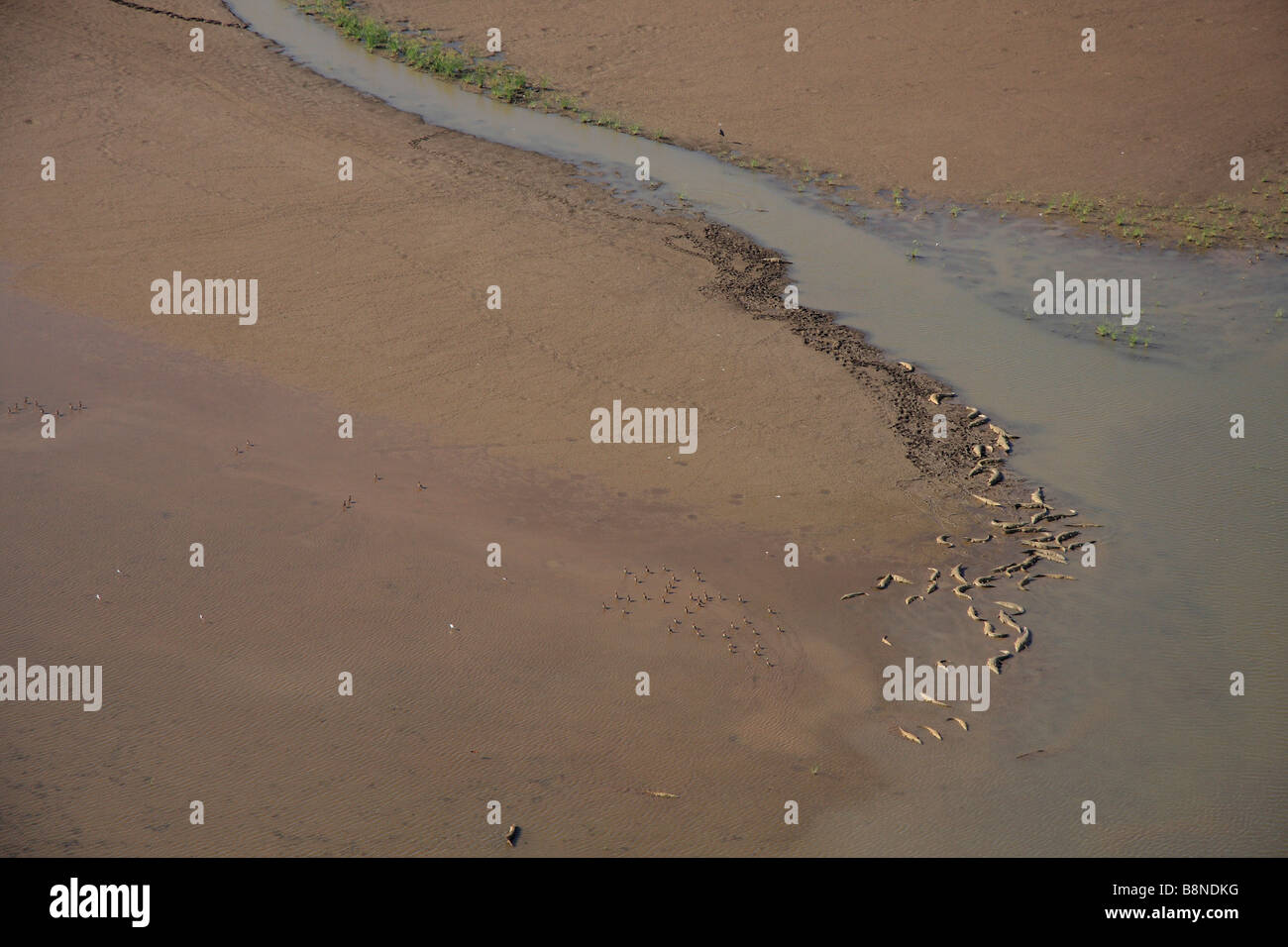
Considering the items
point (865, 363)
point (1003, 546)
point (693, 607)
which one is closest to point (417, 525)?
point (693, 607)

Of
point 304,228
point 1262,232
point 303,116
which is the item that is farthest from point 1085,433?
point 303,116

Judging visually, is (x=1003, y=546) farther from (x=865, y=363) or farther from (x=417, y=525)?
(x=417, y=525)

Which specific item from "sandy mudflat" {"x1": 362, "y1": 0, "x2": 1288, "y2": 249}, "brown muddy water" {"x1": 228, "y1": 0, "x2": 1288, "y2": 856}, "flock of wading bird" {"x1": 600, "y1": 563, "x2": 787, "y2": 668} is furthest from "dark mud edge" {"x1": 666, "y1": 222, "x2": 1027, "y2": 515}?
"sandy mudflat" {"x1": 362, "y1": 0, "x2": 1288, "y2": 249}

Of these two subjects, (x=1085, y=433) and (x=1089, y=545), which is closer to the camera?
(x=1089, y=545)

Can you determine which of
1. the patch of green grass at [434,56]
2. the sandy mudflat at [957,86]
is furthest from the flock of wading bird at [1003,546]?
the patch of green grass at [434,56]

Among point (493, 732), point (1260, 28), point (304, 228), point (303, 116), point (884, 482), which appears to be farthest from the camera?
point (1260, 28)

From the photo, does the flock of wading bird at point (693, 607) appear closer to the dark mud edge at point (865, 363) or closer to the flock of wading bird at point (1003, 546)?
the flock of wading bird at point (1003, 546)

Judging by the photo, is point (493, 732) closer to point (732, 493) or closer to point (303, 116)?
point (732, 493)
